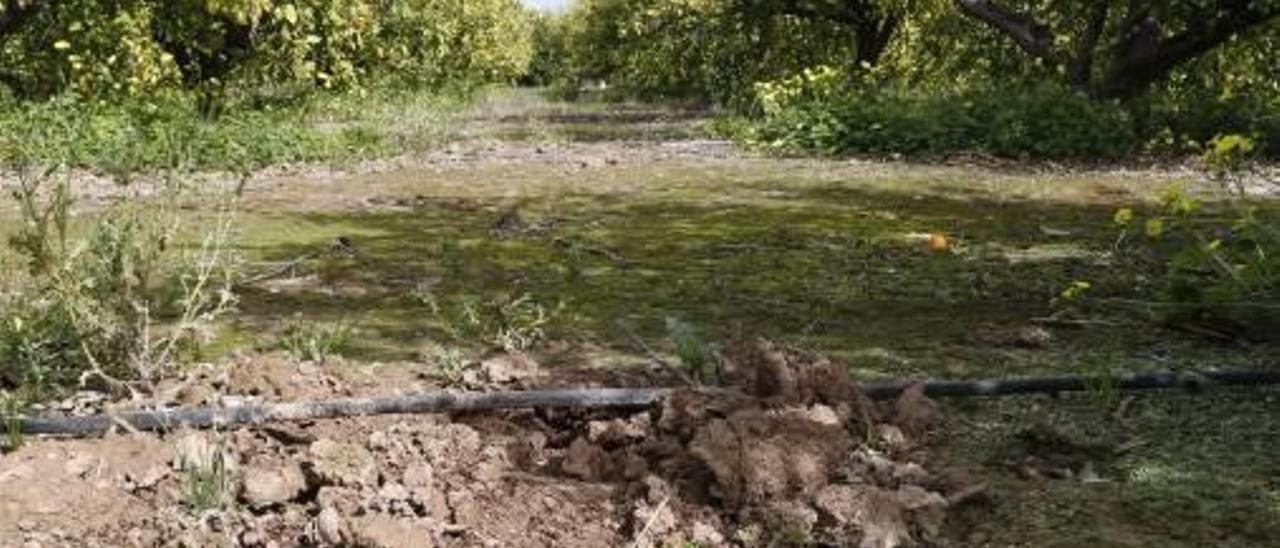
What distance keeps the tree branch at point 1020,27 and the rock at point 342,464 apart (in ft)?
48.3

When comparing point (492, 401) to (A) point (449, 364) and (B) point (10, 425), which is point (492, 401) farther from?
(B) point (10, 425)

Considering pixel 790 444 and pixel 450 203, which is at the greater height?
pixel 790 444

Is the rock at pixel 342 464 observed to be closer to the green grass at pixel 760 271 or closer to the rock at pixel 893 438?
the green grass at pixel 760 271

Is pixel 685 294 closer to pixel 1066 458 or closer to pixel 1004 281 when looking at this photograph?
pixel 1004 281

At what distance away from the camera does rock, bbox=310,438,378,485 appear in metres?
3.32

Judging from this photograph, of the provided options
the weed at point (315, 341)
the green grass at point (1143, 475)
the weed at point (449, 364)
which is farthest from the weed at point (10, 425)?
the green grass at point (1143, 475)

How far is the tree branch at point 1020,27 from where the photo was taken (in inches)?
663

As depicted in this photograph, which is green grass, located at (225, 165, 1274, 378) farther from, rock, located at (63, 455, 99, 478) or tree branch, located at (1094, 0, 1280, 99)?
tree branch, located at (1094, 0, 1280, 99)

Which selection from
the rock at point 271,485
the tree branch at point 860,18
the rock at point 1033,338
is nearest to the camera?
the rock at point 271,485

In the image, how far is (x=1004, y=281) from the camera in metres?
6.31

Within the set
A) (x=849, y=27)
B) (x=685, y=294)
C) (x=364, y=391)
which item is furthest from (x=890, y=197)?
(x=849, y=27)

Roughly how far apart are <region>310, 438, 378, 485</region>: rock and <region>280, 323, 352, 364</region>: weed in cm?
92

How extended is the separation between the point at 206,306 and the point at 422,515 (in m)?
2.44

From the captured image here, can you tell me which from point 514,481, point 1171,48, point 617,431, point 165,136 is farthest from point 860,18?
point 514,481
